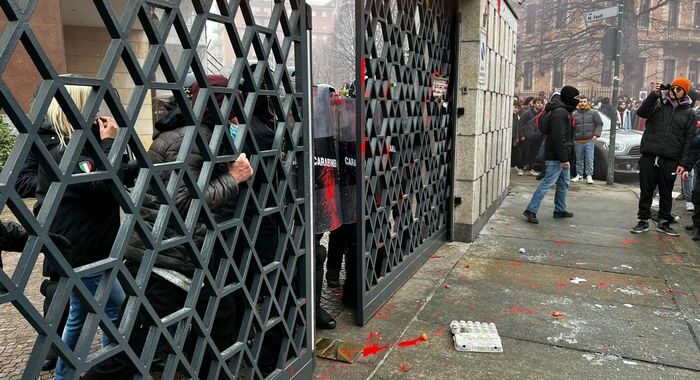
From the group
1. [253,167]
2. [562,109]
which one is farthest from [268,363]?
[562,109]

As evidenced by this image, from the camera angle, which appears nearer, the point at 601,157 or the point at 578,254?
the point at 578,254

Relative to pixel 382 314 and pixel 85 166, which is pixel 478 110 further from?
pixel 85 166

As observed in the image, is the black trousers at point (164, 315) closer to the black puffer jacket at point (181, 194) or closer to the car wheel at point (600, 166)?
the black puffer jacket at point (181, 194)

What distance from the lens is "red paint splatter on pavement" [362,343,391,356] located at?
3.54 metres

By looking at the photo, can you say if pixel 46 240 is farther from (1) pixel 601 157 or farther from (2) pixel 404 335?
(1) pixel 601 157

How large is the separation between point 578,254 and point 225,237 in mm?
4660

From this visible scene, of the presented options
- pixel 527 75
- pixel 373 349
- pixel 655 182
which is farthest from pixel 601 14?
pixel 527 75

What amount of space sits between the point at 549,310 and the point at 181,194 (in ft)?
10.5

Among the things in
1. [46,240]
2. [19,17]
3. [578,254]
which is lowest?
[578,254]

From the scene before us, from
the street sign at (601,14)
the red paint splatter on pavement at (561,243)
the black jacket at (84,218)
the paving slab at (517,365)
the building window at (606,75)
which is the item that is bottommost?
the red paint splatter on pavement at (561,243)

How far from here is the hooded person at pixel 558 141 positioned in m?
7.25

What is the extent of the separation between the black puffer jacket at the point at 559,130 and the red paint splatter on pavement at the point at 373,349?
4.71 m

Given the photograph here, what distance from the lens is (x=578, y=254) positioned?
19.5ft

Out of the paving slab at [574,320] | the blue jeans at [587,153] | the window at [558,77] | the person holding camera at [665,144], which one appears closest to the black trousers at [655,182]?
the person holding camera at [665,144]
